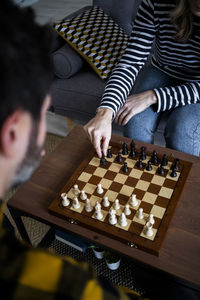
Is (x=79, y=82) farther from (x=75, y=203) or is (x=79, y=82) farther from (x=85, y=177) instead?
(x=75, y=203)

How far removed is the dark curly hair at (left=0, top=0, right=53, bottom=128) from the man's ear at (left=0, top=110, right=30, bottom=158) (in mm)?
13

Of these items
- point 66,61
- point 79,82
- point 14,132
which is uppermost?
point 14,132

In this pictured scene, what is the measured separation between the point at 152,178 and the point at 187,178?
15 centimetres

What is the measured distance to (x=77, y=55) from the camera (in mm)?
2125

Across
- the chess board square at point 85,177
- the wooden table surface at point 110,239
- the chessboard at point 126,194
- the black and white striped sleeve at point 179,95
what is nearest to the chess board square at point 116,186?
the chessboard at point 126,194

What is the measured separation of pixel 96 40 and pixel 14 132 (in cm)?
170

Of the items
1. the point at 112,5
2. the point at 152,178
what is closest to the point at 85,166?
the point at 152,178

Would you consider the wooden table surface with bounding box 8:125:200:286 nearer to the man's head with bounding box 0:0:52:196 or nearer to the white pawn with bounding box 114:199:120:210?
the white pawn with bounding box 114:199:120:210

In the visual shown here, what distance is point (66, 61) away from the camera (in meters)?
2.06

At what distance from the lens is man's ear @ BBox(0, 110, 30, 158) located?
0.52 m

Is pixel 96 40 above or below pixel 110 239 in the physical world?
above

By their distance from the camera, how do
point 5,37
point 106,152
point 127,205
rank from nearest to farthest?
point 5,37 → point 127,205 → point 106,152

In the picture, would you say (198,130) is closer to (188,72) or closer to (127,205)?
(188,72)

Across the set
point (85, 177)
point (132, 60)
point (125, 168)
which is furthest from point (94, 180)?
point (132, 60)
